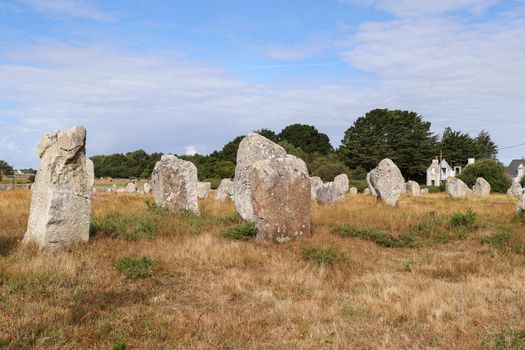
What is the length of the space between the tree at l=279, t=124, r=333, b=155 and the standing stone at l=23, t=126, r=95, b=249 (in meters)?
86.3

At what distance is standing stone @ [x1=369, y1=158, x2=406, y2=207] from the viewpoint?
2355 centimetres

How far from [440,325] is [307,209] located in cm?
615

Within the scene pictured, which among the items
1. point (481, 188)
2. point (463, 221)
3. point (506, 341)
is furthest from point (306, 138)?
point (506, 341)

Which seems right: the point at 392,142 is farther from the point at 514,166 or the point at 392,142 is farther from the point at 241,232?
the point at 241,232

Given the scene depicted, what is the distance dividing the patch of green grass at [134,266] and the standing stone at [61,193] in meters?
1.84

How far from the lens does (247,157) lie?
16.1m

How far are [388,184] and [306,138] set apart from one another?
245ft

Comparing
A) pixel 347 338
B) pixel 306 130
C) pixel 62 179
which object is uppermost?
pixel 306 130

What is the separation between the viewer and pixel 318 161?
70438 millimetres

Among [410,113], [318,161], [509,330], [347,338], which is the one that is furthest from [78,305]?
[410,113]

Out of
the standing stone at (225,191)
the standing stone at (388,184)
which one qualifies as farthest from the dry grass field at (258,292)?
the standing stone at (225,191)

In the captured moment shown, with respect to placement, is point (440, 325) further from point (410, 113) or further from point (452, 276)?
point (410, 113)

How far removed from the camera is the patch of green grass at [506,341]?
17.7 ft

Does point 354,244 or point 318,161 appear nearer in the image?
point 354,244
